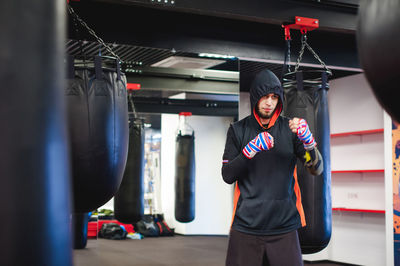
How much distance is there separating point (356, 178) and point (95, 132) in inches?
208

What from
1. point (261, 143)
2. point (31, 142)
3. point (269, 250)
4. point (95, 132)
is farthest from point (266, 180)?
point (31, 142)

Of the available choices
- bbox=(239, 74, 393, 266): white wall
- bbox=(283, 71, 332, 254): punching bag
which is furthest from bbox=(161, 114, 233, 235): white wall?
bbox=(283, 71, 332, 254): punching bag

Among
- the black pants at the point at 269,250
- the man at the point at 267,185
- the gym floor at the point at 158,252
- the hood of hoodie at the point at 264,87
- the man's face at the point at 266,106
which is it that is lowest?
the gym floor at the point at 158,252

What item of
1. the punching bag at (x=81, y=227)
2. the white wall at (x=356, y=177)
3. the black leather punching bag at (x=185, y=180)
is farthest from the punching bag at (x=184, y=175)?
the punching bag at (x=81, y=227)

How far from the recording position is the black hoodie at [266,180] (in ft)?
7.89

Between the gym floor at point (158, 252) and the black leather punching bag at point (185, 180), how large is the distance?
67cm

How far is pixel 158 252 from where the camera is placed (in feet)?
25.6

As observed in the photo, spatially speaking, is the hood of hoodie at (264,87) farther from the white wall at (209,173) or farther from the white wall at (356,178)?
the white wall at (356,178)

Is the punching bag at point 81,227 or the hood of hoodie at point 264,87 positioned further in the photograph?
the punching bag at point 81,227

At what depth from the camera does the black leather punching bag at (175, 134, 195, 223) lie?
23.1 ft

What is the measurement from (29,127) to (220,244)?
731cm

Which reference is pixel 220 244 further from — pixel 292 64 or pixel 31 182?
pixel 31 182

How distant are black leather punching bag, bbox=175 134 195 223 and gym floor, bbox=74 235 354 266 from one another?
666 mm


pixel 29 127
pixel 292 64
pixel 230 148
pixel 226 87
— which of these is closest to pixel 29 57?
pixel 29 127
